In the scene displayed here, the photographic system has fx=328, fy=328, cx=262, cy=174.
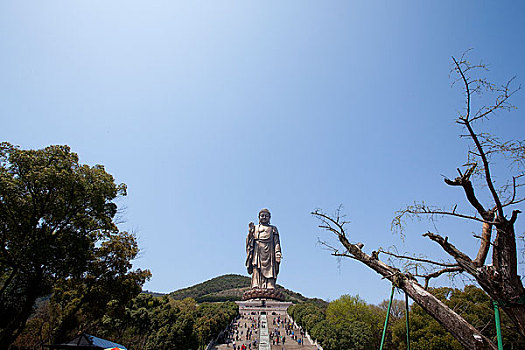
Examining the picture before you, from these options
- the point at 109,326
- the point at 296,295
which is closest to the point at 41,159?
the point at 109,326

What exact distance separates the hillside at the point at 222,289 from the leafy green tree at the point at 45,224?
2949 inches

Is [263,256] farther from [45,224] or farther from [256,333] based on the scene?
[45,224]

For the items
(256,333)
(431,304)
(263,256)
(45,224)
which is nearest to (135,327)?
(45,224)

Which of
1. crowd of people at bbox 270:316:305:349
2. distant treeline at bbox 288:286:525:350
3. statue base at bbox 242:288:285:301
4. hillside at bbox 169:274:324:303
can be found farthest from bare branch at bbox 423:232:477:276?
hillside at bbox 169:274:324:303

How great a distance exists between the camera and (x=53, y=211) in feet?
35.5

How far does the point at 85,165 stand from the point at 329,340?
57.8 ft

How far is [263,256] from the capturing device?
145ft

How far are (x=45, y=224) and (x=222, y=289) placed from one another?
94.8 m

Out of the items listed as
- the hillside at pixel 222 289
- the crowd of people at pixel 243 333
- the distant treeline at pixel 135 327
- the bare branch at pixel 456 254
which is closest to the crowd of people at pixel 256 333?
the crowd of people at pixel 243 333

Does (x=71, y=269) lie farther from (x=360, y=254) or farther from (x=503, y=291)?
(x=503, y=291)

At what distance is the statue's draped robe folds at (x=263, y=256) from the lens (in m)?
43.6

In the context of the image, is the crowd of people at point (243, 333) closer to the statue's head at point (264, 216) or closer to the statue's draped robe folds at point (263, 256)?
the statue's draped robe folds at point (263, 256)

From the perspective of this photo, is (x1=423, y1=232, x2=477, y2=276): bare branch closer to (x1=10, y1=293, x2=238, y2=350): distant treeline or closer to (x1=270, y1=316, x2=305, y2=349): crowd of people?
(x1=10, y1=293, x2=238, y2=350): distant treeline

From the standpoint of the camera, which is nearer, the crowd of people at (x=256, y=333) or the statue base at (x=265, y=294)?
the crowd of people at (x=256, y=333)
